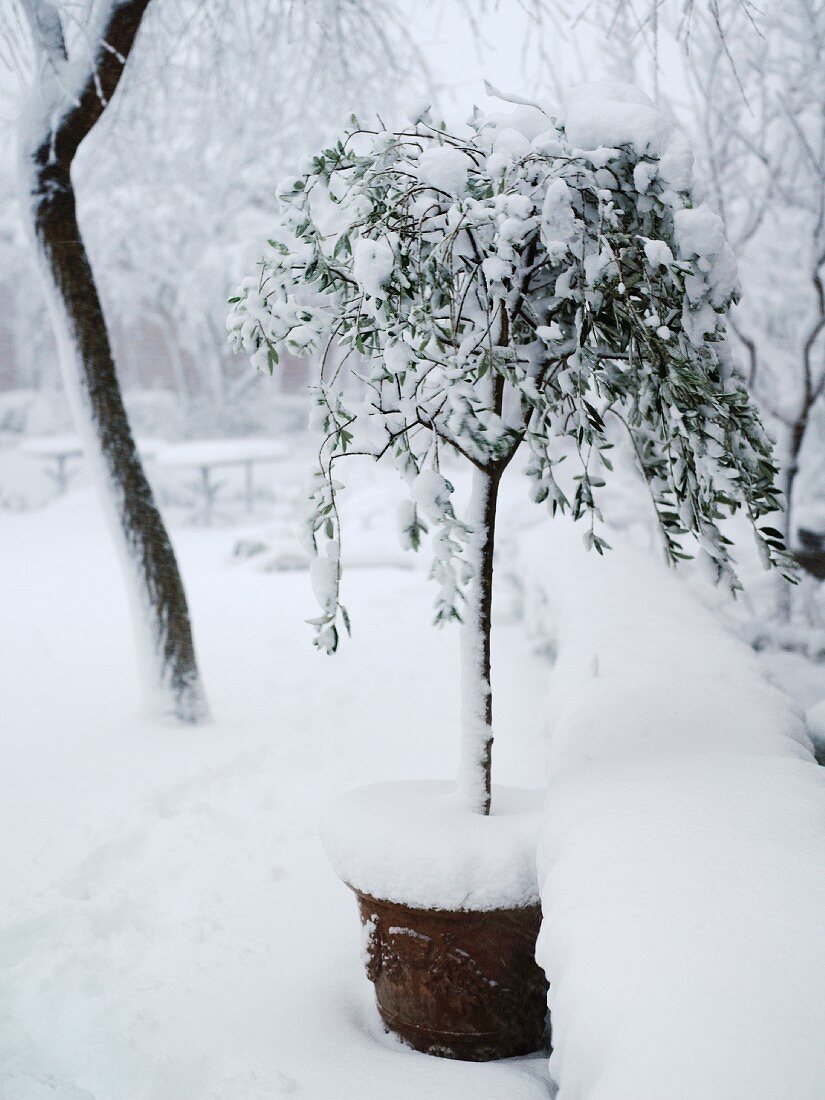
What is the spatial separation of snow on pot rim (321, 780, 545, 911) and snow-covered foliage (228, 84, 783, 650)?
49 centimetres

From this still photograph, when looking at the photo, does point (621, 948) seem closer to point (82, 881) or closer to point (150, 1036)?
point (150, 1036)

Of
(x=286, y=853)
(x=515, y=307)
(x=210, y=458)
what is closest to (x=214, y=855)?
(x=286, y=853)

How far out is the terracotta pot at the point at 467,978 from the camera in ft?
6.00

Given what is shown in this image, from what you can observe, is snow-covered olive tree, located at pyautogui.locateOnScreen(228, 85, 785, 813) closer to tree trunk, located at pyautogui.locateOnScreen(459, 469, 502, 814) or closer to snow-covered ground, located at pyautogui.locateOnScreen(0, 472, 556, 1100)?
tree trunk, located at pyautogui.locateOnScreen(459, 469, 502, 814)

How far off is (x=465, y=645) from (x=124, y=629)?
4502mm

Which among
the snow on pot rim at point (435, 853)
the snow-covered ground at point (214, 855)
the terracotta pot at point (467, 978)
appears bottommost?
the snow-covered ground at point (214, 855)

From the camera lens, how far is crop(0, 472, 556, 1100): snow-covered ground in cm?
183

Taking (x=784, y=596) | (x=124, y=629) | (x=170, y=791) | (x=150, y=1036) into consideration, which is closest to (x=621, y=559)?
(x=784, y=596)

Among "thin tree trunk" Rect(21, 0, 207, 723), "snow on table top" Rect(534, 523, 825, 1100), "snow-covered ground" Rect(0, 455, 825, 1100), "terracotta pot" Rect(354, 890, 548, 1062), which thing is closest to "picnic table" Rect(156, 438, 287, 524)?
"snow-covered ground" Rect(0, 455, 825, 1100)

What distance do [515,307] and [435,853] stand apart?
125cm

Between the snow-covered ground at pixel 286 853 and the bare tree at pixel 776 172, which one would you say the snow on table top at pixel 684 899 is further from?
the bare tree at pixel 776 172

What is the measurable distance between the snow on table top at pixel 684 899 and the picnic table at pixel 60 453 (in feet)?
35.4

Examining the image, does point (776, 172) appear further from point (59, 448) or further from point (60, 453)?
point (59, 448)

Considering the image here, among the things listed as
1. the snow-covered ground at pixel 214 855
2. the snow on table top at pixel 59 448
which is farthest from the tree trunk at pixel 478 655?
the snow on table top at pixel 59 448
